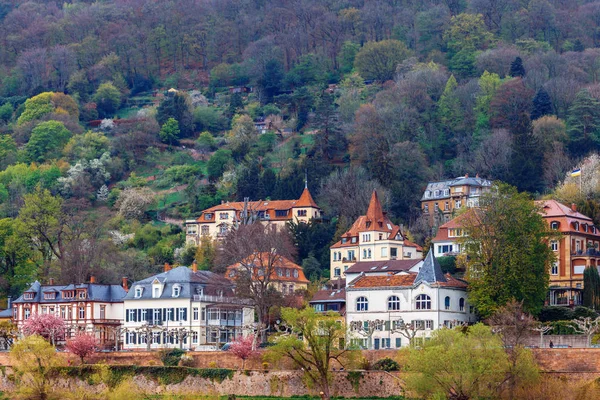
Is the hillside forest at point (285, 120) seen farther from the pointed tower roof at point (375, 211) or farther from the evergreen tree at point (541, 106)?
the pointed tower roof at point (375, 211)

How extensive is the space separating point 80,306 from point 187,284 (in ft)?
29.9

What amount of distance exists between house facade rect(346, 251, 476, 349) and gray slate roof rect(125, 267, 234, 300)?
11769mm

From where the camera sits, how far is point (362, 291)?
→ 88.8 metres

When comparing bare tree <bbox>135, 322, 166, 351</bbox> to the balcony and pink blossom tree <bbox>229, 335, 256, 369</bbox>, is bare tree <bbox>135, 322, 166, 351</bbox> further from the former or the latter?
the balcony

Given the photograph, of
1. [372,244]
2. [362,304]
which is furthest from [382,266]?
[372,244]

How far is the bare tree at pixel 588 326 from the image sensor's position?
250 ft

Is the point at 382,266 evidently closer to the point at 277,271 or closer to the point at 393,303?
the point at 277,271

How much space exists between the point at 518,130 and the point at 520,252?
116ft

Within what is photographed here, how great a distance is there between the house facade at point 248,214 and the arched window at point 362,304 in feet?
100

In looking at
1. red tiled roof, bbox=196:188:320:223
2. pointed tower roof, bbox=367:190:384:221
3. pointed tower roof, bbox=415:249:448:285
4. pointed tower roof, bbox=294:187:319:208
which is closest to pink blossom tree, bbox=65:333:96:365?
pointed tower roof, bbox=415:249:448:285

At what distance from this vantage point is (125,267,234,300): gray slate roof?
313ft

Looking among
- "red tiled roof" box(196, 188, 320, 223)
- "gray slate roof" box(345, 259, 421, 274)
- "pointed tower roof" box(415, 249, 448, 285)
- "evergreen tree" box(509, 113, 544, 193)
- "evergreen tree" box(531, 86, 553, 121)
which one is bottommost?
"pointed tower roof" box(415, 249, 448, 285)

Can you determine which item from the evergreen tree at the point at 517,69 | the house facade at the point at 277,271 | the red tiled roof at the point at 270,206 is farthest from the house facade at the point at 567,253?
the evergreen tree at the point at 517,69

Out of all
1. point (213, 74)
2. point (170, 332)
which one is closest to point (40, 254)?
point (170, 332)
